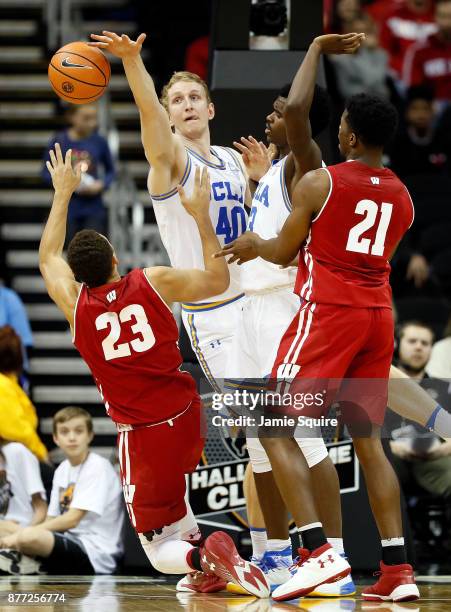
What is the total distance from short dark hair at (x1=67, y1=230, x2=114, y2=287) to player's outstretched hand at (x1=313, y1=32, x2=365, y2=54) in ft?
4.72

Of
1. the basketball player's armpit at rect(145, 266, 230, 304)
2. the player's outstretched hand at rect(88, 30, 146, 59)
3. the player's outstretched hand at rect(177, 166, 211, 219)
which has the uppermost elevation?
the player's outstretched hand at rect(88, 30, 146, 59)

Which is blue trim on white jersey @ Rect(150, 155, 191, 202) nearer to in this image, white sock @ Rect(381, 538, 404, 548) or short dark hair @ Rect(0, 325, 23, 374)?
white sock @ Rect(381, 538, 404, 548)

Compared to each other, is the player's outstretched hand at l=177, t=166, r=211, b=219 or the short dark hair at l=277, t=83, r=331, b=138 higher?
the short dark hair at l=277, t=83, r=331, b=138

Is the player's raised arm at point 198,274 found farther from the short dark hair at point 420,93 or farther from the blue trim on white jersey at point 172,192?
the short dark hair at point 420,93

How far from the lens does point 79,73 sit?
22.4ft

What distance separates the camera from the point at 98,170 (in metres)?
11.8

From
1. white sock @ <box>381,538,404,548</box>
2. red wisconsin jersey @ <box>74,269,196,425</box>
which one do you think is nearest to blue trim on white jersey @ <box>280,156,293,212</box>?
red wisconsin jersey @ <box>74,269,196,425</box>

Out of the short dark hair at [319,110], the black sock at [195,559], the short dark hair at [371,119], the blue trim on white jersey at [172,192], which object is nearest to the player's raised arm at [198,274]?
the blue trim on white jersey at [172,192]

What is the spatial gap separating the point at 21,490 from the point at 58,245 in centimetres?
263

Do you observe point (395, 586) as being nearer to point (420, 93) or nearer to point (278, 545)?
point (278, 545)

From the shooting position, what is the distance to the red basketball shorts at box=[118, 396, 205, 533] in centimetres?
625

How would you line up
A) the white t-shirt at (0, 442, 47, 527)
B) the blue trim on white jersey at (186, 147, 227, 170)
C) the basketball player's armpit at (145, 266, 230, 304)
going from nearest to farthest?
the basketball player's armpit at (145, 266, 230, 304), the blue trim on white jersey at (186, 147, 227, 170), the white t-shirt at (0, 442, 47, 527)

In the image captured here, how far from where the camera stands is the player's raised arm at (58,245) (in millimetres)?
6363

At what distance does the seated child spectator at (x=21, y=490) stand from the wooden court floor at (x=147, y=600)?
1053 millimetres
